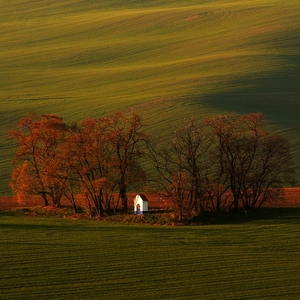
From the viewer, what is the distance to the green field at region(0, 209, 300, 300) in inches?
933

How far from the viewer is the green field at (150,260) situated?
933 inches

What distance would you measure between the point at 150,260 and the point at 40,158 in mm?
18441

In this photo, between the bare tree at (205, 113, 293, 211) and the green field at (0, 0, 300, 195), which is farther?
the green field at (0, 0, 300, 195)

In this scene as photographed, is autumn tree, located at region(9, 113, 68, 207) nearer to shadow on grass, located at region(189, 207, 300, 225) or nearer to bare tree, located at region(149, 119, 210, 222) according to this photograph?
bare tree, located at region(149, 119, 210, 222)

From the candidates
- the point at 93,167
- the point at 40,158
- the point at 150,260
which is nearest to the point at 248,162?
the point at 93,167

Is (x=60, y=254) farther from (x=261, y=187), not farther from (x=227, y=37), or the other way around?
(x=227, y=37)

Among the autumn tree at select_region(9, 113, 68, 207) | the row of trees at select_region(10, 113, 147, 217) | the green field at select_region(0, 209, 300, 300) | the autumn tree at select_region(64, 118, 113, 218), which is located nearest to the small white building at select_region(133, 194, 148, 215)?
the row of trees at select_region(10, 113, 147, 217)

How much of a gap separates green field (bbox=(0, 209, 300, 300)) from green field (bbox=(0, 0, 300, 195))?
19.2 metres

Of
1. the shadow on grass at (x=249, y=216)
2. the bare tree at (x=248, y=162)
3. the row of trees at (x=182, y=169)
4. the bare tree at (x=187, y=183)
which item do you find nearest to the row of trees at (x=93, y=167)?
the row of trees at (x=182, y=169)

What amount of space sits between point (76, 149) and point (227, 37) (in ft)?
181

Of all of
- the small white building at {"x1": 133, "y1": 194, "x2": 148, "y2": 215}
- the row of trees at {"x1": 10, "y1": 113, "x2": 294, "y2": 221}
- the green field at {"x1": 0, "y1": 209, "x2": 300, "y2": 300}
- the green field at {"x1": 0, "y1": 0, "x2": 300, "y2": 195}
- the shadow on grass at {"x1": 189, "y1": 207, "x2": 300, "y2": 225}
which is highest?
the green field at {"x1": 0, "y1": 0, "x2": 300, "y2": 195}

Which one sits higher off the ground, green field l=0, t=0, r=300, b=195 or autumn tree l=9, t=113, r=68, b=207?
green field l=0, t=0, r=300, b=195

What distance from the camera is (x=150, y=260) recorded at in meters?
28.0

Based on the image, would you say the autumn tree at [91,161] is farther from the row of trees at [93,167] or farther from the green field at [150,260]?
the green field at [150,260]
